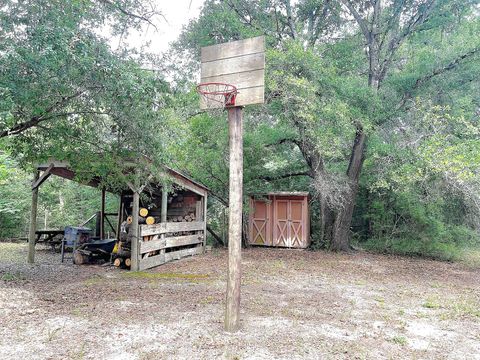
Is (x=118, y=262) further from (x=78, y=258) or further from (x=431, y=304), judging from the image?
(x=431, y=304)

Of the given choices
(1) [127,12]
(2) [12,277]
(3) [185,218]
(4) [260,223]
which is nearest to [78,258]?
(2) [12,277]

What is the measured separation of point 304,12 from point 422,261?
818cm

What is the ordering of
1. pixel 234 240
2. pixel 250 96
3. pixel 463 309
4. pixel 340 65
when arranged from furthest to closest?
pixel 340 65 → pixel 463 309 → pixel 250 96 → pixel 234 240

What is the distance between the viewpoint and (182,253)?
10039 mm

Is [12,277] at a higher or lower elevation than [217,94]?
lower

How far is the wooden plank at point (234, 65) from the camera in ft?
13.7

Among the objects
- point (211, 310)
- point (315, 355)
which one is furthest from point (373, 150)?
point (315, 355)

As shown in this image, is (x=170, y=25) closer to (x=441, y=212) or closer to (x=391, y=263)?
(x=391, y=263)

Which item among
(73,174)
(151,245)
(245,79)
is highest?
(245,79)

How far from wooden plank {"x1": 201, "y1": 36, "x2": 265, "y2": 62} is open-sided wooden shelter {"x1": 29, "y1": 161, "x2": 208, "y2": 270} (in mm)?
3555

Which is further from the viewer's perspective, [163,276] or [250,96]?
[163,276]

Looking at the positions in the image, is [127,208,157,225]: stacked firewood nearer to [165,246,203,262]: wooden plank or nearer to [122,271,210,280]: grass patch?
[165,246,203,262]: wooden plank

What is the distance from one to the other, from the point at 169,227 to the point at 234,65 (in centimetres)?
587

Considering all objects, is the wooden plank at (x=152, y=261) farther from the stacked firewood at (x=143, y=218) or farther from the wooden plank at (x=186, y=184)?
the wooden plank at (x=186, y=184)
